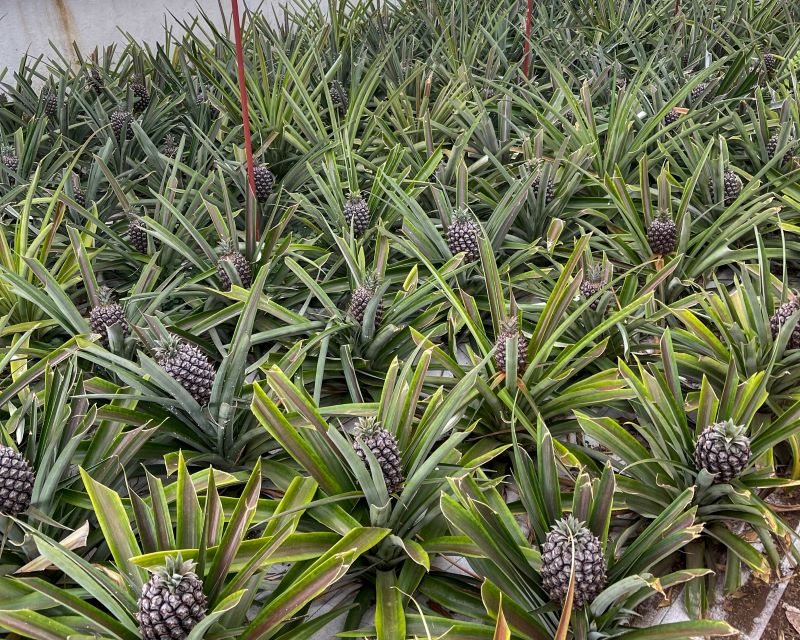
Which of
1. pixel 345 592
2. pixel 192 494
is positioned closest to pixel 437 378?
pixel 345 592

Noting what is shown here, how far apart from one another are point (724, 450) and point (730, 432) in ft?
0.11

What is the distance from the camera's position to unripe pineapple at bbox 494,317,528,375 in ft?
4.77

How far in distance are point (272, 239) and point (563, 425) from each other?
92 centimetres

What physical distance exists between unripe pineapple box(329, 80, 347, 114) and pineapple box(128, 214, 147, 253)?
1055 mm

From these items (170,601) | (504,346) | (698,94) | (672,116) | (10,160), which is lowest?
(170,601)

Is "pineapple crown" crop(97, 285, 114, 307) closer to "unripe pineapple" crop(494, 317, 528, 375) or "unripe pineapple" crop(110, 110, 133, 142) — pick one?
"unripe pineapple" crop(494, 317, 528, 375)

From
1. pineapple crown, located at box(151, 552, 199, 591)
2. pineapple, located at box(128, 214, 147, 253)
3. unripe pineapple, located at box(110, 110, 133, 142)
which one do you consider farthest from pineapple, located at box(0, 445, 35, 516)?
unripe pineapple, located at box(110, 110, 133, 142)

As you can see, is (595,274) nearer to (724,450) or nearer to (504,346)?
(504,346)

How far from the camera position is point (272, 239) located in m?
1.92

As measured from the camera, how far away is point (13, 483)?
118 centimetres

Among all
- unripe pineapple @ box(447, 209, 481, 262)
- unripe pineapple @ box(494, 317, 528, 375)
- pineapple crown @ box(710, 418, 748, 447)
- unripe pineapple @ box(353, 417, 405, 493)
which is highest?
unripe pineapple @ box(447, 209, 481, 262)

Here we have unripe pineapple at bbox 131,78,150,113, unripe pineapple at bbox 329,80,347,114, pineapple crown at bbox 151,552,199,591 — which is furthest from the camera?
unripe pineapple at bbox 131,78,150,113

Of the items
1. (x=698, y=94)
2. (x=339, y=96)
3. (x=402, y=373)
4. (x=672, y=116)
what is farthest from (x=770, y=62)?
(x=402, y=373)

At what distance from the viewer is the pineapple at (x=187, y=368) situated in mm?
1342
